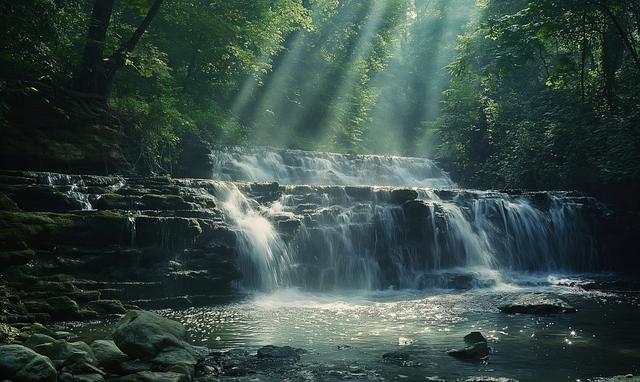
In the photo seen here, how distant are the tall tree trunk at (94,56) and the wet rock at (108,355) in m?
12.9

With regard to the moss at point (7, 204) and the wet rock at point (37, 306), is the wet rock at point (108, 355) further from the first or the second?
the moss at point (7, 204)

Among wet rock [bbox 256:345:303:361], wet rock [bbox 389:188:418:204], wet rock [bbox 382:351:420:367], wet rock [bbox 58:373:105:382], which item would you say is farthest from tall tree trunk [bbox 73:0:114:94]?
wet rock [bbox 382:351:420:367]

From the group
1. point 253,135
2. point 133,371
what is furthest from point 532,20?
point 253,135

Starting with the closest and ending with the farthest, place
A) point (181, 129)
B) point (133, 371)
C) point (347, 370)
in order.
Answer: point (133, 371) < point (347, 370) < point (181, 129)

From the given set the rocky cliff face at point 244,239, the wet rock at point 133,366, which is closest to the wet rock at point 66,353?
the wet rock at point 133,366

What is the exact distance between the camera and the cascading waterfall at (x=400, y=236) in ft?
55.7

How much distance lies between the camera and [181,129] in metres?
23.4

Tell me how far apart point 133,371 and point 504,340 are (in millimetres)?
6540

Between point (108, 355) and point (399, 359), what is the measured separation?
4.37 metres

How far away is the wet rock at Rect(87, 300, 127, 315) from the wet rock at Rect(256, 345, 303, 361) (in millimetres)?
4819

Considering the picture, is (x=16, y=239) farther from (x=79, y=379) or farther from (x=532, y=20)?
(x=532, y=20)

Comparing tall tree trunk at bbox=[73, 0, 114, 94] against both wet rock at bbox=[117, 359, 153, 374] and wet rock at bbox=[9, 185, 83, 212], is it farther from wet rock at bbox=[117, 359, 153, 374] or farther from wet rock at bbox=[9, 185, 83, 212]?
wet rock at bbox=[117, 359, 153, 374]

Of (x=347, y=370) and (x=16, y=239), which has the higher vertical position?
(x=16, y=239)

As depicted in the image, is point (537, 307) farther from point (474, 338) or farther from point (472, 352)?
point (472, 352)
